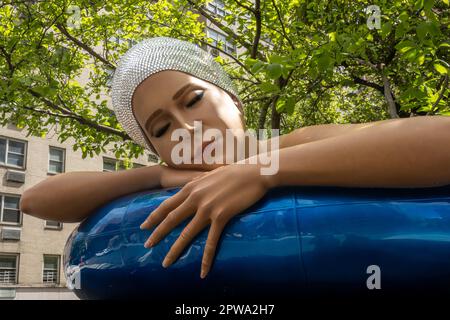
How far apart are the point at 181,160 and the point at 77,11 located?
19.4 feet

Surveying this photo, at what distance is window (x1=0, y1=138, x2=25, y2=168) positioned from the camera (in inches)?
754

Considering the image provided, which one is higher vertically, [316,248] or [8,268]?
[316,248]

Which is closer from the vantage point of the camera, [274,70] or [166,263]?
[166,263]

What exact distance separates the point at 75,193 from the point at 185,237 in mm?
691

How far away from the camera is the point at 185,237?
170 cm

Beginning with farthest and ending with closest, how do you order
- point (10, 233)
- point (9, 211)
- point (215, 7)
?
point (9, 211) < point (10, 233) < point (215, 7)

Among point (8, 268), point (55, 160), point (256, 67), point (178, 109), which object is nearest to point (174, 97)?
point (178, 109)

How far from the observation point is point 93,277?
6.45 ft

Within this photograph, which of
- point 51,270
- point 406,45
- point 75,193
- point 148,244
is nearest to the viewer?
point 148,244

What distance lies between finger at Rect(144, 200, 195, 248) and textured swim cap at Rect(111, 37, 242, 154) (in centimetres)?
78

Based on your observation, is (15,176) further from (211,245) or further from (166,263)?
(211,245)

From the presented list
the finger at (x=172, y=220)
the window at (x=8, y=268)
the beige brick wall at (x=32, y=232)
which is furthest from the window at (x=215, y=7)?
the window at (x=8, y=268)
